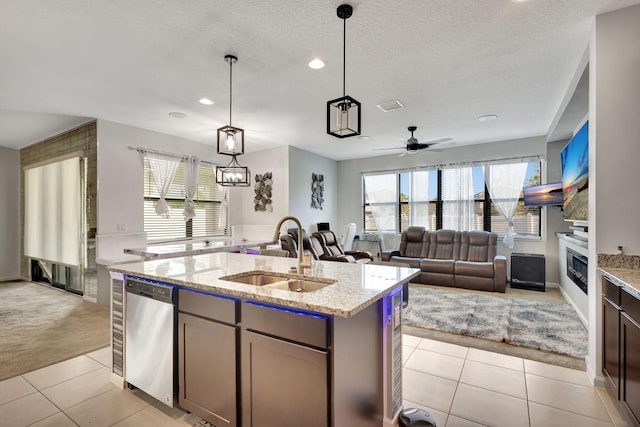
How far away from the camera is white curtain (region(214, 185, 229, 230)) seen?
6531mm

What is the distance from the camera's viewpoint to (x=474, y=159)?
635 cm

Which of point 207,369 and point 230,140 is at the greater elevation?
point 230,140

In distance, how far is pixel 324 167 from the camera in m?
7.54

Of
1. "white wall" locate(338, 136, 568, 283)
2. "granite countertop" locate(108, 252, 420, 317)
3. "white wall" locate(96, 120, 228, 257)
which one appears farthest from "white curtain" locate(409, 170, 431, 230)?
"white wall" locate(96, 120, 228, 257)

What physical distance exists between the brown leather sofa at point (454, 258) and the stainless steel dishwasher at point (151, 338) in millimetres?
4804

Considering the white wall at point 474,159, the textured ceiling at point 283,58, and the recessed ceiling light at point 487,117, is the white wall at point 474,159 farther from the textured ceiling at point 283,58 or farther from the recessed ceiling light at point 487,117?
the recessed ceiling light at point 487,117

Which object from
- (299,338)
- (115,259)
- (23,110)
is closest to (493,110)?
(299,338)

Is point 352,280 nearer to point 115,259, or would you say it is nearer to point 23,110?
point 115,259

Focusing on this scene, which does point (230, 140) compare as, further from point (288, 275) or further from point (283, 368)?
point (283, 368)

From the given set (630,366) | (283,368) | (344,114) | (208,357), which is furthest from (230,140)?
(630,366)

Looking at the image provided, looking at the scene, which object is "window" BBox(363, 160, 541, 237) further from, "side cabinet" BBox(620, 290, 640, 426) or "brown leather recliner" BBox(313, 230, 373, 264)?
"side cabinet" BBox(620, 290, 640, 426)

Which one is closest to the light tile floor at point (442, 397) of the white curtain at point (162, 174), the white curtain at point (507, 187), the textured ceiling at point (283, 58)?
the textured ceiling at point (283, 58)

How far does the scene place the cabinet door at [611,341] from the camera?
1.95 meters

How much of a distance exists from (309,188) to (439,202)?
2.92 m
